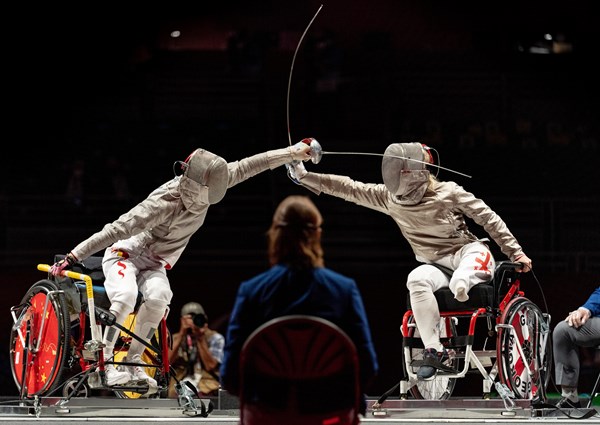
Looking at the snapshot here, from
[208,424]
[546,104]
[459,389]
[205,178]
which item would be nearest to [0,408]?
[208,424]

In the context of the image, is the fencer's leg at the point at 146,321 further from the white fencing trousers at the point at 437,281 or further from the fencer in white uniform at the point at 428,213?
the white fencing trousers at the point at 437,281

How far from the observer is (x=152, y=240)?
4.74 metres

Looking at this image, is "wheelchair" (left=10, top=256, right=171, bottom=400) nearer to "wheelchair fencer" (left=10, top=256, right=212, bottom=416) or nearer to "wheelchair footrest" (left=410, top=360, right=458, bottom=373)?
"wheelchair fencer" (left=10, top=256, right=212, bottom=416)

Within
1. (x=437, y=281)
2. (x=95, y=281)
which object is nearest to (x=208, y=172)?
(x=95, y=281)

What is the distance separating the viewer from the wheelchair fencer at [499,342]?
4.48m

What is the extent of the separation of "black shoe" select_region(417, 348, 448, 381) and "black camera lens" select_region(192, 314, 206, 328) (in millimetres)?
2271

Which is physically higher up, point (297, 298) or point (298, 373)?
point (297, 298)

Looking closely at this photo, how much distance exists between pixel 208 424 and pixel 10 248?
434cm

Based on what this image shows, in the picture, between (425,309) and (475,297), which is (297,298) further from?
(475,297)

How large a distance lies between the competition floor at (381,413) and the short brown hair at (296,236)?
1.59 meters

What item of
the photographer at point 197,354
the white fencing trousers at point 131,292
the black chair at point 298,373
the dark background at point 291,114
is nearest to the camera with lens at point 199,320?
the photographer at point 197,354

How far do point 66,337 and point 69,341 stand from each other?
0.12ft

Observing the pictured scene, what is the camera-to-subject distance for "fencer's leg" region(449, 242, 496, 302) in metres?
4.41

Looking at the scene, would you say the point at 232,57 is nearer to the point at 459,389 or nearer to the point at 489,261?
the point at 459,389
